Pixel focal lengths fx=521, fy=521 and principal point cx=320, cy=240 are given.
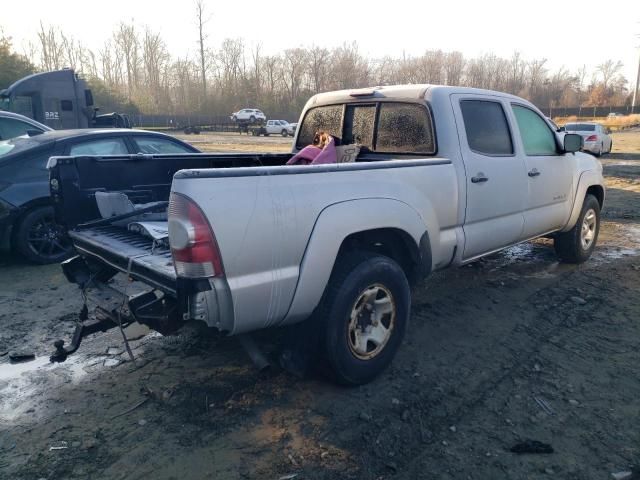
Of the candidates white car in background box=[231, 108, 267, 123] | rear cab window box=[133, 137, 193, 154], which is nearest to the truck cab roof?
rear cab window box=[133, 137, 193, 154]

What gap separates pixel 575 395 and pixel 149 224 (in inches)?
123

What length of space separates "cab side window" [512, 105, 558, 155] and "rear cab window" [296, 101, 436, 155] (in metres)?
1.33

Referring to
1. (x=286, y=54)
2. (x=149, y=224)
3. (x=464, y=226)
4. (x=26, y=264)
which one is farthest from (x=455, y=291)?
(x=286, y=54)

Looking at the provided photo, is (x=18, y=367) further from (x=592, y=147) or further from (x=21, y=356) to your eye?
(x=592, y=147)

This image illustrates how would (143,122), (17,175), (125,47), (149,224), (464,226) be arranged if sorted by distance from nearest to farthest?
(149,224) → (464,226) → (17,175) → (143,122) → (125,47)

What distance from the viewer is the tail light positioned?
2.59 m

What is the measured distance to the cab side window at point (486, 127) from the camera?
4.51 metres

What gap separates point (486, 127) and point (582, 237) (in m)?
2.56

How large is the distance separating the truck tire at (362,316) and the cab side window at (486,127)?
1.62m

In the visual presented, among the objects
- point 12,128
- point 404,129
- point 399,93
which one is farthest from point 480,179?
A: point 12,128

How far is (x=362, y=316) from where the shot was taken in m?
3.51

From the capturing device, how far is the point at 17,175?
6188 millimetres

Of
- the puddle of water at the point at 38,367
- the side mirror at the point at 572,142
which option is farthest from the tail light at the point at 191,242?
the side mirror at the point at 572,142

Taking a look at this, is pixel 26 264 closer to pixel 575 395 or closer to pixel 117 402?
pixel 117 402
